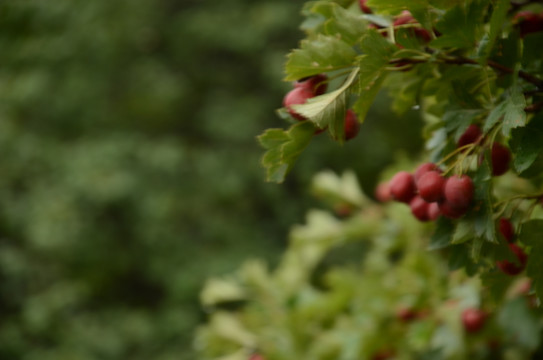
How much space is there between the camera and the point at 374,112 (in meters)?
4.46

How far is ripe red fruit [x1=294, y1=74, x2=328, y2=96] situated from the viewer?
48cm

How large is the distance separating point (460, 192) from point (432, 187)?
3cm

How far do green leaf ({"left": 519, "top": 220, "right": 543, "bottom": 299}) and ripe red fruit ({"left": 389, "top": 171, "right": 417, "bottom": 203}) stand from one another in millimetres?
108

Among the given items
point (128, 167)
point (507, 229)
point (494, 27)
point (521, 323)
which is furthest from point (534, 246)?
point (128, 167)

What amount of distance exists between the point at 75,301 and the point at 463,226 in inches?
115

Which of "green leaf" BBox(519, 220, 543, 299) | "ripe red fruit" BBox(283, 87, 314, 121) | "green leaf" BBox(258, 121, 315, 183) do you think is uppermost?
"ripe red fruit" BBox(283, 87, 314, 121)

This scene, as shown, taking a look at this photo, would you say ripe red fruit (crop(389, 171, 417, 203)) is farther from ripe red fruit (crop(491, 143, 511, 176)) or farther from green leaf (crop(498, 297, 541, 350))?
green leaf (crop(498, 297, 541, 350))

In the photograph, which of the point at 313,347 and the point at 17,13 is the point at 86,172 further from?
the point at 313,347

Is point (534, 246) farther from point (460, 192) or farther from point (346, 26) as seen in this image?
point (346, 26)

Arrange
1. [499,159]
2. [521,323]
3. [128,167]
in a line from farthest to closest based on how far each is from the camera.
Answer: [128,167], [521,323], [499,159]

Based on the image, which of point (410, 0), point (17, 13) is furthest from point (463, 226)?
point (17, 13)

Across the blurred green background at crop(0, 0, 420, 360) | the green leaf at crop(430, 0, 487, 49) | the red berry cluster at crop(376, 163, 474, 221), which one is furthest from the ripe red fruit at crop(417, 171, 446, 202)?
the blurred green background at crop(0, 0, 420, 360)

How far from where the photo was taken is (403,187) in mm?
546

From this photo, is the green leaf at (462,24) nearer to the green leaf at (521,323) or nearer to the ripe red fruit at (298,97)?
the ripe red fruit at (298,97)
